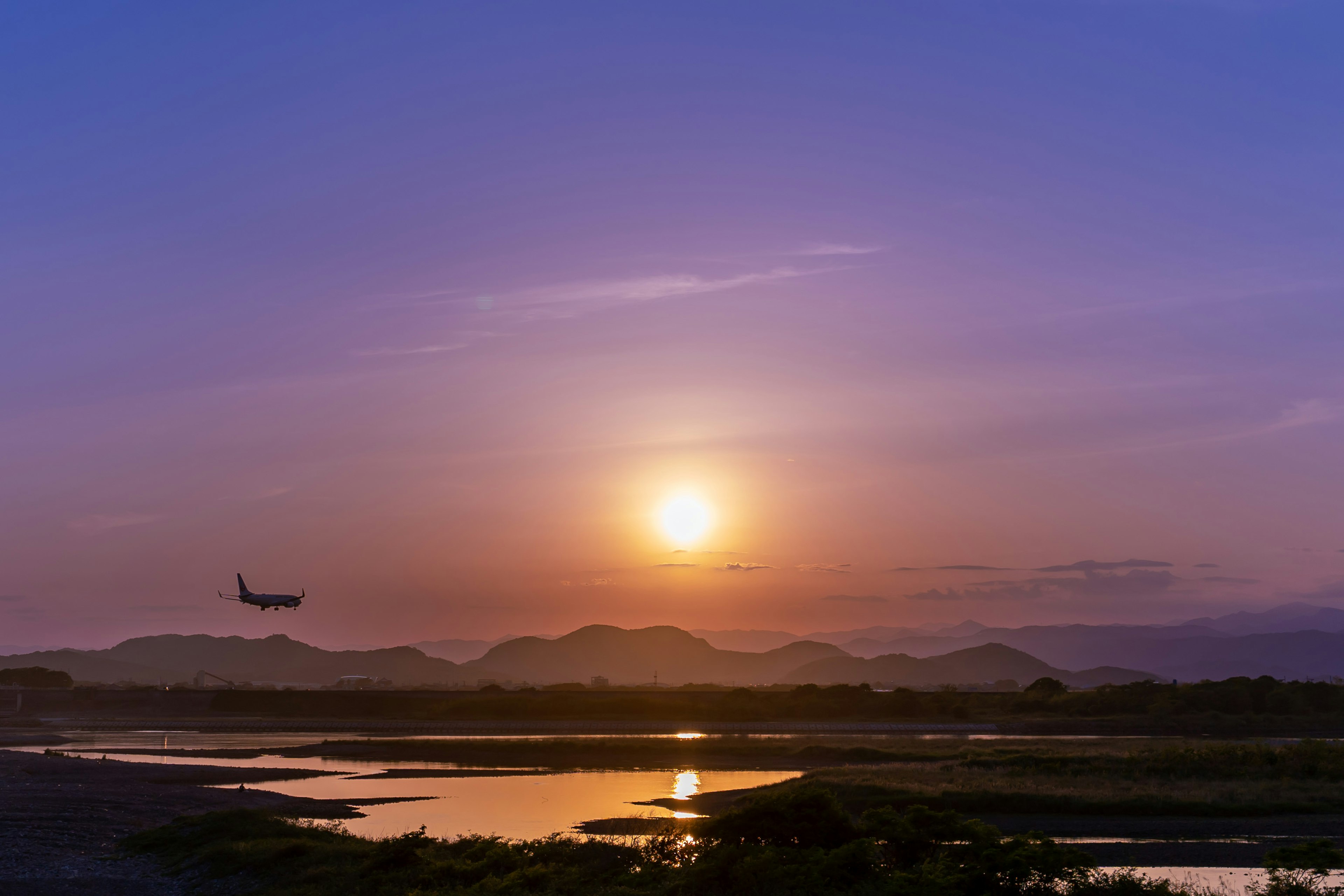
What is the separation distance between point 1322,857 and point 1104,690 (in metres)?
130

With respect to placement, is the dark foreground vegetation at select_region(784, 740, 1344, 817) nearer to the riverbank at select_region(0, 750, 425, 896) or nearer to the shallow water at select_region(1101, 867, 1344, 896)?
the shallow water at select_region(1101, 867, 1344, 896)

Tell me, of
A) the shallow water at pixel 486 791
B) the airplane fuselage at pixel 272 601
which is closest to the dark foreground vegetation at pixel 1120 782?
the shallow water at pixel 486 791

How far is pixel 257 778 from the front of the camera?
67.5 metres

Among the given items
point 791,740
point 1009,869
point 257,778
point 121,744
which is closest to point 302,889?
point 1009,869

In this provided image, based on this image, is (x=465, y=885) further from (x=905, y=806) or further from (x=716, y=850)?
(x=905, y=806)

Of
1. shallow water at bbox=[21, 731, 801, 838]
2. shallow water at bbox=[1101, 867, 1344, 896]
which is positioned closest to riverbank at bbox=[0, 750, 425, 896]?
shallow water at bbox=[21, 731, 801, 838]

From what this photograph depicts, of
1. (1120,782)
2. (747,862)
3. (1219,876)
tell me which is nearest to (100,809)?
(747,862)

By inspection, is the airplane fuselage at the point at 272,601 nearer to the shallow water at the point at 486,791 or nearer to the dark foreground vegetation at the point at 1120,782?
the shallow water at the point at 486,791

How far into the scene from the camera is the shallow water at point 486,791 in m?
47.6

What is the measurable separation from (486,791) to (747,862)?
131 ft

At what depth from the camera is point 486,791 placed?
61.9 m

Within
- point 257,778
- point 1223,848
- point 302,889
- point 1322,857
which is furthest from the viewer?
point 257,778

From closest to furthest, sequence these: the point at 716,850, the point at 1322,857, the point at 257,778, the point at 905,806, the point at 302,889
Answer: the point at 1322,857 → the point at 716,850 → the point at 302,889 → the point at 905,806 → the point at 257,778

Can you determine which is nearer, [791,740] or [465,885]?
[465,885]
